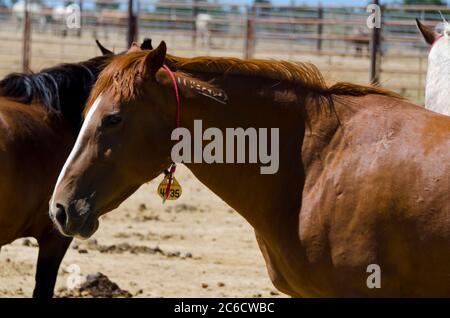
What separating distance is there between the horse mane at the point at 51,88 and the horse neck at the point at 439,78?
82.0 inches

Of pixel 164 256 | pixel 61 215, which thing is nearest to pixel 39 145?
pixel 61 215

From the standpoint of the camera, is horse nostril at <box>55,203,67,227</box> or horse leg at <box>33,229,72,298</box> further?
horse leg at <box>33,229,72,298</box>

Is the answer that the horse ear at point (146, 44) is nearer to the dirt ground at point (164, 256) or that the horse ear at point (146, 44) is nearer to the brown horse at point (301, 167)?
the brown horse at point (301, 167)

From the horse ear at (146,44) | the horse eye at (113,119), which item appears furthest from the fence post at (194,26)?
the horse eye at (113,119)

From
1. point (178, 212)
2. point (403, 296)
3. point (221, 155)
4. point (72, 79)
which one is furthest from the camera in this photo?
point (178, 212)

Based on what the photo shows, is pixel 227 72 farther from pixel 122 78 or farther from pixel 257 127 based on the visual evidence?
pixel 122 78

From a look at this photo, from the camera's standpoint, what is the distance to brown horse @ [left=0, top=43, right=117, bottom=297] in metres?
4.88

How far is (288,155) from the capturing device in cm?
346

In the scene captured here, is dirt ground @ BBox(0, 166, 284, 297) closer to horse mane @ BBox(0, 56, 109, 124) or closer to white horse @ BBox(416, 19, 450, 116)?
horse mane @ BBox(0, 56, 109, 124)

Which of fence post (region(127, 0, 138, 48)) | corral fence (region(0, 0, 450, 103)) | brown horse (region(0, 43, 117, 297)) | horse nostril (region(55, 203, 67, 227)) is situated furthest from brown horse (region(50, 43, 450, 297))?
fence post (region(127, 0, 138, 48))
